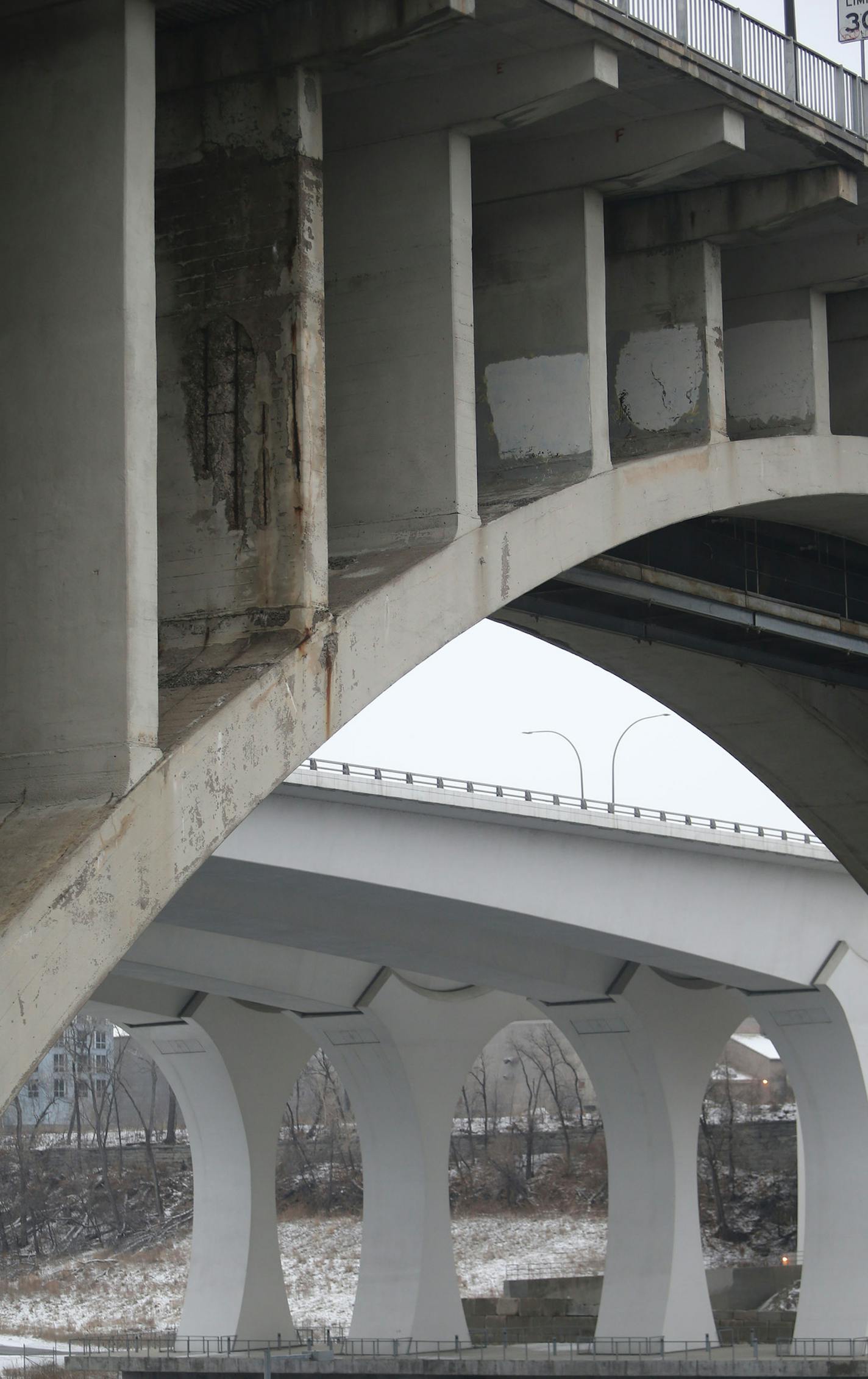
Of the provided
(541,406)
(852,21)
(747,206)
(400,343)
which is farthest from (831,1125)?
(400,343)

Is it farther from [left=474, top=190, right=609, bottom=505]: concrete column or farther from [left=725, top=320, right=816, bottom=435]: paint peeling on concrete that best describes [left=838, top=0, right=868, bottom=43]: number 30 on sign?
[left=474, top=190, right=609, bottom=505]: concrete column

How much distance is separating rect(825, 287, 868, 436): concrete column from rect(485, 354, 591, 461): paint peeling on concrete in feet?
15.7

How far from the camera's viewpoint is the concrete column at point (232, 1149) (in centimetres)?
4862

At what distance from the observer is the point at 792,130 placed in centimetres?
1338

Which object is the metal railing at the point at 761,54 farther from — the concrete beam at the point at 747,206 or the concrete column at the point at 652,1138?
the concrete column at the point at 652,1138

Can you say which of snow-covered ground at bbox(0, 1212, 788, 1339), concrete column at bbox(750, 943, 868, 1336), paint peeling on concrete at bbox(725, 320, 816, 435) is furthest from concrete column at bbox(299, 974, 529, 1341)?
paint peeling on concrete at bbox(725, 320, 816, 435)

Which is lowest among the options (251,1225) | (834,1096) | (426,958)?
(251,1225)

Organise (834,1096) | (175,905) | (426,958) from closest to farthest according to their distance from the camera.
→ 1. (175,905)
2. (426,958)
3. (834,1096)

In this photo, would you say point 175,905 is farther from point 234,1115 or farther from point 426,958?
point 234,1115

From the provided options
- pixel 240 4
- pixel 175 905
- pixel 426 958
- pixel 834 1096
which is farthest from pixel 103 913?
pixel 834 1096

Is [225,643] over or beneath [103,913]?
over

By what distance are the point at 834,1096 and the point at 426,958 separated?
999 cm

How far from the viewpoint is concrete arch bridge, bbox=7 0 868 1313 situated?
29.8ft

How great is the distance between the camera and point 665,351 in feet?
47.3
